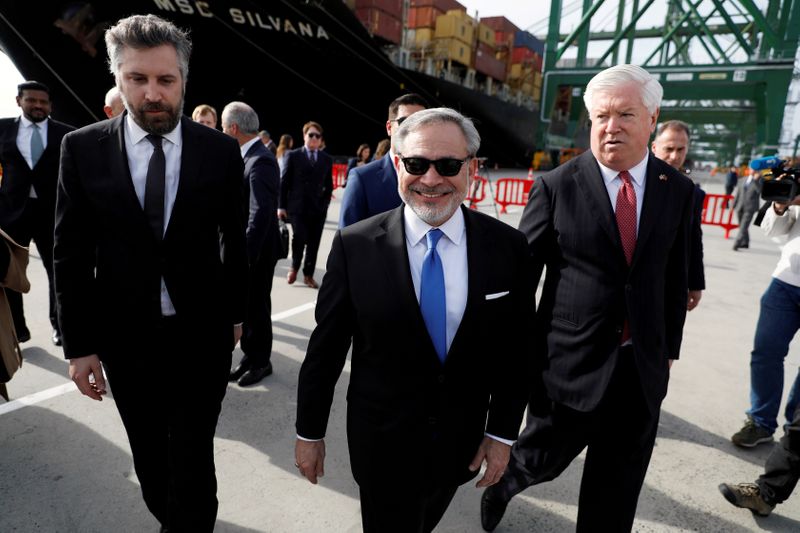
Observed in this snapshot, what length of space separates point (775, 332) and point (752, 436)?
2.32 ft

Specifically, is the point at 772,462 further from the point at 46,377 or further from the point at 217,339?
the point at 46,377

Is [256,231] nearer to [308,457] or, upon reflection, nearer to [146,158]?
[146,158]

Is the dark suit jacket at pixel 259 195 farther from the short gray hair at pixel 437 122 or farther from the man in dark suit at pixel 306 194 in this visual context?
the man in dark suit at pixel 306 194

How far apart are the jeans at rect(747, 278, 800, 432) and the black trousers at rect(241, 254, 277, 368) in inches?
134

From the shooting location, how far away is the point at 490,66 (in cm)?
3038

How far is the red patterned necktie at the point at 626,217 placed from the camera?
6.24 ft

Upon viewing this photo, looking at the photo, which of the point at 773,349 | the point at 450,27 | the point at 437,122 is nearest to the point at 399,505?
the point at 437,122

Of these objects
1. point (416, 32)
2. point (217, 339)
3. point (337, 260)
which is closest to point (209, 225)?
point (217, 339)

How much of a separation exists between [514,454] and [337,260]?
1386mm

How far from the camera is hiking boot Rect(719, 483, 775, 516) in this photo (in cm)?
250

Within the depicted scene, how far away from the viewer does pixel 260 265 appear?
12.8 ft

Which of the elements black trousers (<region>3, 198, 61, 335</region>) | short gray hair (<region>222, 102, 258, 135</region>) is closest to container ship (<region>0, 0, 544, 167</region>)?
black trousers (<region>3, 198, 61, 335</region>)

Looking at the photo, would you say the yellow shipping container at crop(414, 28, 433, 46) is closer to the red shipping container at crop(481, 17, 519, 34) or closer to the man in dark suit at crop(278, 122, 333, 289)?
the red shipping container at crop(481, 17, 519, 34)

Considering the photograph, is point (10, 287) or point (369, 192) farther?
point (369, 192)
